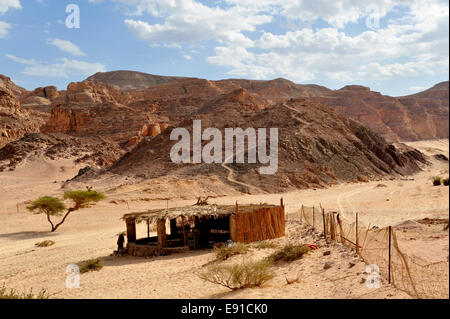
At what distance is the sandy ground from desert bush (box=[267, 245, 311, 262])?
253mm

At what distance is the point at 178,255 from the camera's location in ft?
46.3

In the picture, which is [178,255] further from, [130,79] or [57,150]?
[130,79]

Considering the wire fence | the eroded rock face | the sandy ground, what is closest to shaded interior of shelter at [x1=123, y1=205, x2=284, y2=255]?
the sandy ground

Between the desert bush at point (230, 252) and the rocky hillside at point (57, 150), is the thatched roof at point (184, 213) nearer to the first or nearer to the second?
the desert bush at point (230, 252)

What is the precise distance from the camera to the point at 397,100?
114m

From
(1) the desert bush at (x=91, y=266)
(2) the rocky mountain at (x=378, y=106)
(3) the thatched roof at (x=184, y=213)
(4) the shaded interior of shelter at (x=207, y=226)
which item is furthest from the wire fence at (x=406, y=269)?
(2) the rocky mountain at (x=378, y=106)

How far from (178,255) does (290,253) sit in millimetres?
4464

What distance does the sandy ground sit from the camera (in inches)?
363

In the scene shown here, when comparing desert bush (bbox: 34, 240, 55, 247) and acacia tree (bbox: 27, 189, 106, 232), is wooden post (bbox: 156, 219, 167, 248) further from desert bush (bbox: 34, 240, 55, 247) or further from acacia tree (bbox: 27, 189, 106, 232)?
acacia tree (bbox: 27, 189, 106, 232)

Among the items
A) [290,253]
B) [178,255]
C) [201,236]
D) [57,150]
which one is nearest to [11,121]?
[57,150]

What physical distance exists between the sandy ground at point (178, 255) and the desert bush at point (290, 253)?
253 millimetres

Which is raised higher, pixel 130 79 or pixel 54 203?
pixel 130 79

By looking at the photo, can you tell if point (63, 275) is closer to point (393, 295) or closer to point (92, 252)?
point (92, 252)

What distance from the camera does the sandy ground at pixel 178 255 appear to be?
922 cm
